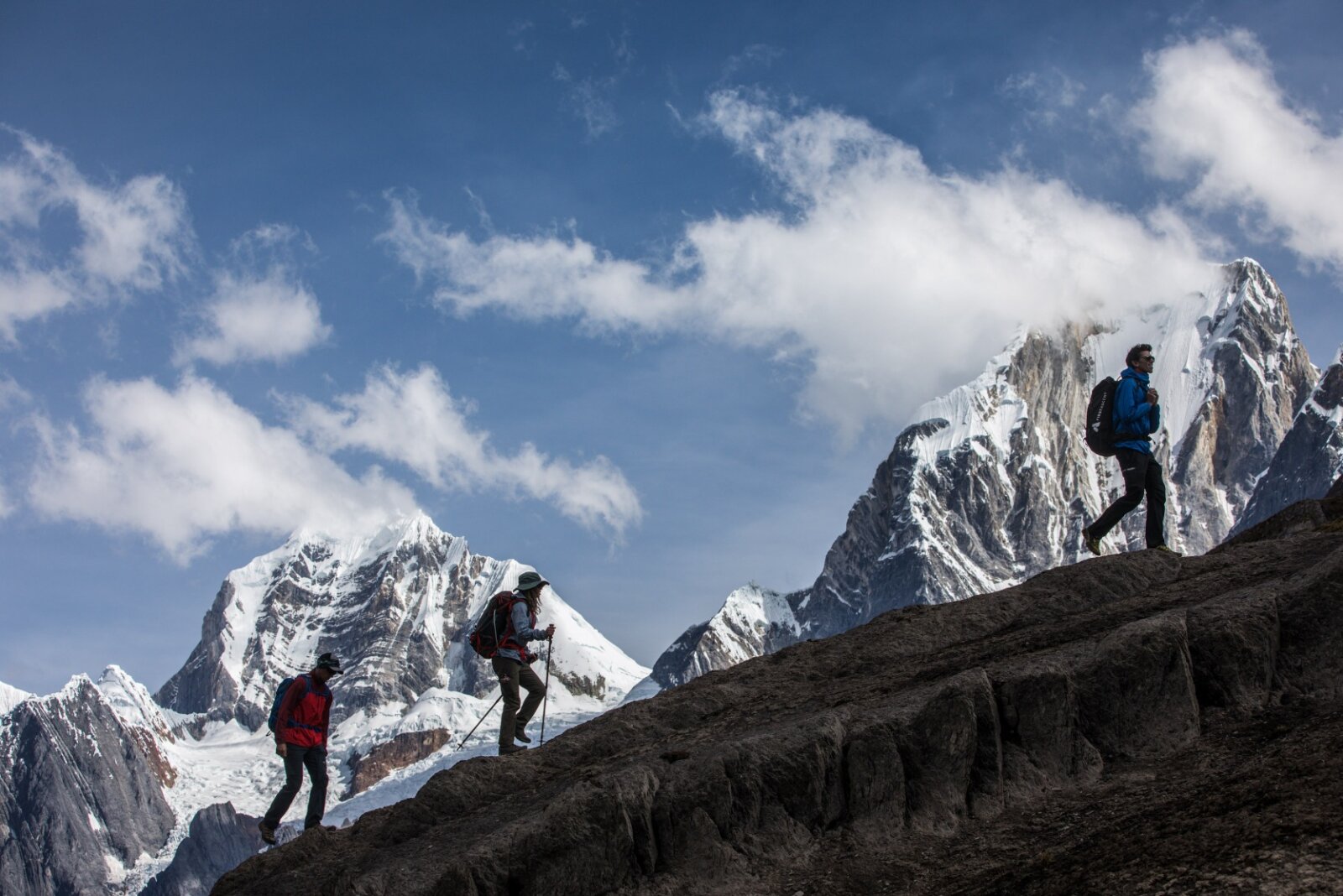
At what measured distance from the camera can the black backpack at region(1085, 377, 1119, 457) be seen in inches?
738

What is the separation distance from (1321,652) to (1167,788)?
7.71ft

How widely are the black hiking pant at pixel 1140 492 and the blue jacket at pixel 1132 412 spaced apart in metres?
0.15

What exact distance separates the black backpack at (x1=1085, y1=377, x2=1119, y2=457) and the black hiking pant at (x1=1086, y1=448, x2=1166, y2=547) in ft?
0.73

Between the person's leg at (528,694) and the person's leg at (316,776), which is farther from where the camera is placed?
the person's leg at (528,694)

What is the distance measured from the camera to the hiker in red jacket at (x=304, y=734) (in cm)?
1861

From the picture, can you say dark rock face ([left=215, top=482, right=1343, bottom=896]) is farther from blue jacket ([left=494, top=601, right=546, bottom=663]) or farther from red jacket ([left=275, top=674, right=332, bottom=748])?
blue jacket ([left=494, top=601, right=546, bottom=663])

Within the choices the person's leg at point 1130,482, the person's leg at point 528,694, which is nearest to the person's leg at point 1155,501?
the person's leg at point 1130,482

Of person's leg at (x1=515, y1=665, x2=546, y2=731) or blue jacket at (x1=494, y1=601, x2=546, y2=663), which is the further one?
person's leg at (x1=515, y1=665, x2=546, y2=731)

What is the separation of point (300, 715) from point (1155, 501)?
43.7ft

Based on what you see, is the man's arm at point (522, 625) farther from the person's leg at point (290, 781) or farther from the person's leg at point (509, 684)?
the person's leg at point (290, 781)

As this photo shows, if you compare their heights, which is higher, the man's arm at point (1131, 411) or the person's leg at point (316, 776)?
the man's arm at point (1131, 411)

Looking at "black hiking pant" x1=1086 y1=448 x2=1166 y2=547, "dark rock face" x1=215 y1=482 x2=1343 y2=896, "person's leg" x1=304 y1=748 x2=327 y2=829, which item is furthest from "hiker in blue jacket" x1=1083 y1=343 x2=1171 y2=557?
"person's leg" x1=304 y1=748 x2=327 y2=829

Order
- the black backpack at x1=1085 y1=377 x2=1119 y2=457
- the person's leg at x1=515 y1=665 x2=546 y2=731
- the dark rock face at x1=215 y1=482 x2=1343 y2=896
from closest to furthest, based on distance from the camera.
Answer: the dark rock face at x1=215 y1=482 x2=1343 y2=896, the black backpack at x1=1085 y1=377 x2=1119 y2=457, the person's leg at x1=515 y1=665 x2=546 y2=731

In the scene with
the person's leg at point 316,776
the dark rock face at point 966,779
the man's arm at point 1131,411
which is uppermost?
the man's arm at point 1131,411
